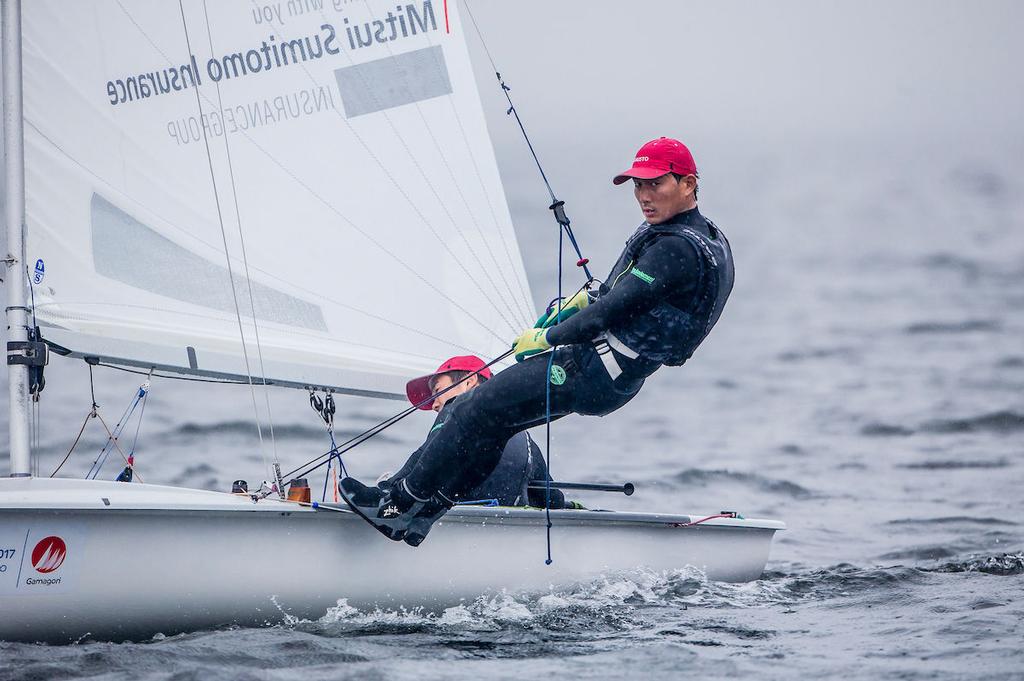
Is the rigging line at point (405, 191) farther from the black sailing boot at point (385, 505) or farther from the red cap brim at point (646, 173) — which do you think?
the red cap brim at point (646, 173)

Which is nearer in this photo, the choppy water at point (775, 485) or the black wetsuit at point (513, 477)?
the choppy water at point (775, 485)

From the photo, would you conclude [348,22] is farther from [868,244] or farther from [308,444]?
[868,244]

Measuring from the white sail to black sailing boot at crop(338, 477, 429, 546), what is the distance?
102cm

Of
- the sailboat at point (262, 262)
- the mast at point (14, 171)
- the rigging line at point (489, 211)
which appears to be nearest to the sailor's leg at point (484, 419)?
the sailboat at point (262, 262)

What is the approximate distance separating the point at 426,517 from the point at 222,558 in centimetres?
69

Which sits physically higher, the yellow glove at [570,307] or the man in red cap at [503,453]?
the yellow glove at [570,307]

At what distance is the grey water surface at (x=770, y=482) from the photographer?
4367mm

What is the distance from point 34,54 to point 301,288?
1342 mm

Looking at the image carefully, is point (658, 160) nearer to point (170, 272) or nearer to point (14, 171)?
point (170, 272)

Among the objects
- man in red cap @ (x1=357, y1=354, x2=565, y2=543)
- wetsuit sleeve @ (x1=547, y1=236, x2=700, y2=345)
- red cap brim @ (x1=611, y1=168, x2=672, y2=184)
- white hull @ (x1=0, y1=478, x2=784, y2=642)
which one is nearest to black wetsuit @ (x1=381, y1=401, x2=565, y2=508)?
man in red cap @ (x1=357, y1=354, x2=565, y2=543)

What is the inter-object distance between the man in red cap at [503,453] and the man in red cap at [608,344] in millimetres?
239

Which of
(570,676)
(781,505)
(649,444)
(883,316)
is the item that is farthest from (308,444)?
(883,316)

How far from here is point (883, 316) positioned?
18734 mm

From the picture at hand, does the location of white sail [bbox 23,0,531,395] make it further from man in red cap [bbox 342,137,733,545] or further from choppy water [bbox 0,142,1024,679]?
choppy water [bbox 0,142,1024,679]
